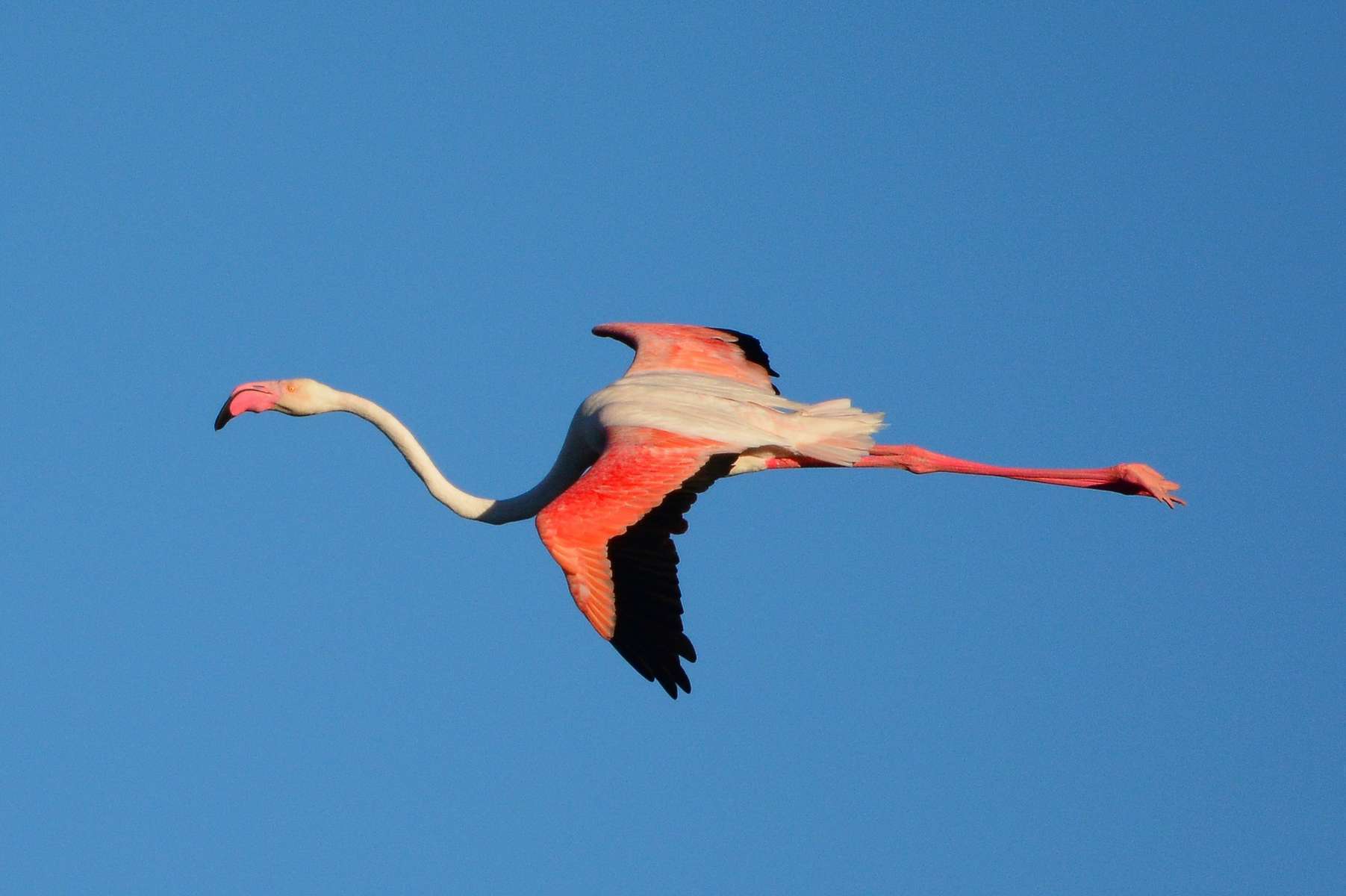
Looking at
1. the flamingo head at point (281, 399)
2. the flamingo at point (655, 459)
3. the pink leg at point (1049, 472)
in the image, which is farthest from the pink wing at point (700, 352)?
the flamingo head at point (281, 399)

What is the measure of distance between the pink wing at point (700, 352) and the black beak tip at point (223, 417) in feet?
11.3

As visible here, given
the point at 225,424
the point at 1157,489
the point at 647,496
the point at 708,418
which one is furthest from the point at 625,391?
the point at 1157,489

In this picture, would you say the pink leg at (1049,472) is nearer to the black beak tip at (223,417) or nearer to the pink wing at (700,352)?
the pink wing at (700,352)

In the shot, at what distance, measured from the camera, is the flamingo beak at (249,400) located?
18.5 meters

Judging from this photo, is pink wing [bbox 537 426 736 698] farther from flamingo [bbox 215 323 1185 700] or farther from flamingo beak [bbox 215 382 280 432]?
flamingo beak [bbox 215 382 280 432]

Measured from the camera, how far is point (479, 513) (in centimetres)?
1808

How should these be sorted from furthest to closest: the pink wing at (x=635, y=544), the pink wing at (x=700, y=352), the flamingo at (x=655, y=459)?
the pink wing at (x=700, y=352) < the flamingo at (x=655, y=459) < the pink wing at (x=635, y=544)

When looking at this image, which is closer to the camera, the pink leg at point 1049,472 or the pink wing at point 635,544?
the pink wing at point 635,544

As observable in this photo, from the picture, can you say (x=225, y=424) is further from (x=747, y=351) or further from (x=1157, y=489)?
(x=1157, y=489)

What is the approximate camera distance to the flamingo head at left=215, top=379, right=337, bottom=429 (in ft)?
61.0

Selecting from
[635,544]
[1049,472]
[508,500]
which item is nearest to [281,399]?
[508,500]

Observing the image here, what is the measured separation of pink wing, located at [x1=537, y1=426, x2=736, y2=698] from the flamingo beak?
12.7 feet

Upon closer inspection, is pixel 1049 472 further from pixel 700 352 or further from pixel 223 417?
pixel 223 417

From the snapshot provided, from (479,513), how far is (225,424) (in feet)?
8.05
